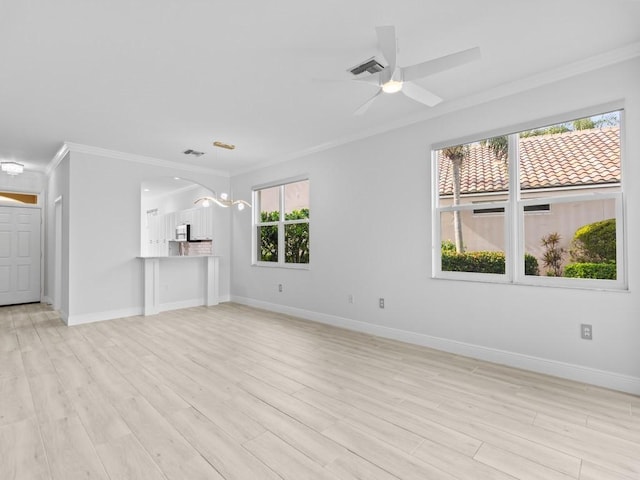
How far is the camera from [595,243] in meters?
2.92

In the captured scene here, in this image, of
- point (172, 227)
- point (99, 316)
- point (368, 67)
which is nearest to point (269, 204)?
point (99, 316)

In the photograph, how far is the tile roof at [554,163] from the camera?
2.89 metres

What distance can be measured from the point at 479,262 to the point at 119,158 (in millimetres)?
5568

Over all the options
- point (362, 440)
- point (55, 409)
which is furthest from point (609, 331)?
point (55, 409)

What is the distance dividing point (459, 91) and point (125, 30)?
9.79ft

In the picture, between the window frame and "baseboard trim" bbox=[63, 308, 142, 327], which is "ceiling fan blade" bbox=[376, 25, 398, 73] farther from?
"baseboard trim" bbox=[63, 308, 142, 327]

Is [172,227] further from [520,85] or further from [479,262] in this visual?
[520,85]

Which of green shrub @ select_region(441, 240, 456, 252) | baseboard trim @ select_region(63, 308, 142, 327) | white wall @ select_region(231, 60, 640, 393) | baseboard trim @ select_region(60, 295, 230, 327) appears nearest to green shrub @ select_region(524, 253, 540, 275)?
white wall @ select_region(231, 60, 640, 393)

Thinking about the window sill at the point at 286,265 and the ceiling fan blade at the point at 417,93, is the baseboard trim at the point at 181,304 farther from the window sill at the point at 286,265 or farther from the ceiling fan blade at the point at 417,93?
the ceiling fan blade at the point at 417,93

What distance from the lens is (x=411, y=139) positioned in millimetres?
4031

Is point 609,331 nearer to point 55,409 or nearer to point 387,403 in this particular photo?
point 387,403

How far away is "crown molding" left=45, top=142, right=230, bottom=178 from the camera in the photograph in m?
5.00

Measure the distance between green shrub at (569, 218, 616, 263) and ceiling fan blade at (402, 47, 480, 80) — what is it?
193 cm

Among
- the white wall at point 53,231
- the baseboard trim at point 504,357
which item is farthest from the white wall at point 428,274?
the white wall at point 53,231
